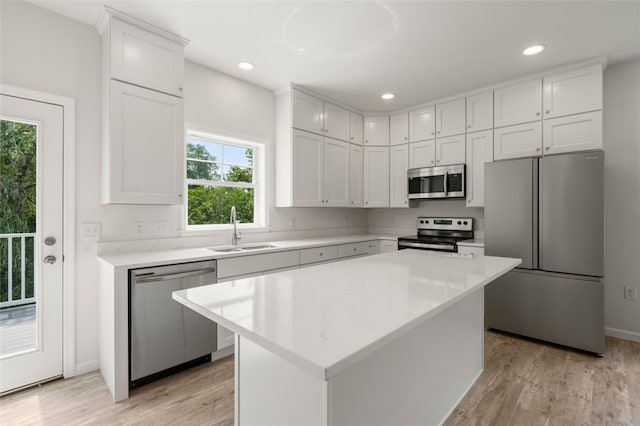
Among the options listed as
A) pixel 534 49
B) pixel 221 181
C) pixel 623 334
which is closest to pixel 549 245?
pixel 623 334

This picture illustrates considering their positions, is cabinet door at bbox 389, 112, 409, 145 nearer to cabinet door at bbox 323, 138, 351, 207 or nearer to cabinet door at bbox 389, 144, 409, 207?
cabinet door at bbox 389, 144, 409, 207

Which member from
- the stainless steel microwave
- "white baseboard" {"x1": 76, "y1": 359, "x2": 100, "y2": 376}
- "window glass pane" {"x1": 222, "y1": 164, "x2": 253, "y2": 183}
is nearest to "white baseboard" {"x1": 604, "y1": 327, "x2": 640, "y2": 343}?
the stainless steel microwave

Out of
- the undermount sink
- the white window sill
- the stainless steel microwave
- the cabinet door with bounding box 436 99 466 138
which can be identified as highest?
the cabinet door with bounding box 436 99 466 138

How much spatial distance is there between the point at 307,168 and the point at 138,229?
1872 millimetres

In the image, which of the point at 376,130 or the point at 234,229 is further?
the point at 376,130

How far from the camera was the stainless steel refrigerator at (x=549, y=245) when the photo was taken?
2676 mm

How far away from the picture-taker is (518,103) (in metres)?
3.36

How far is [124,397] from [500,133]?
13.6 feet

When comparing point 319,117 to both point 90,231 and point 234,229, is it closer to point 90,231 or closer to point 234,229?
point 234,229

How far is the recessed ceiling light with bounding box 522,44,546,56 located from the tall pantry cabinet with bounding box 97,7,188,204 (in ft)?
9.71

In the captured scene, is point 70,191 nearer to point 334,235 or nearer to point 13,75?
point 13,75

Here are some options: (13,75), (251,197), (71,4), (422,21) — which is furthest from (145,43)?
(422,21)

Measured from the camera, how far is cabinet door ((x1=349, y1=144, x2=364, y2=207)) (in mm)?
4312

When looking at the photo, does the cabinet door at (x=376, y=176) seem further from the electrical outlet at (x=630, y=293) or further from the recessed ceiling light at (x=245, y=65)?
the electrical outlet at (x=630, y=293)
